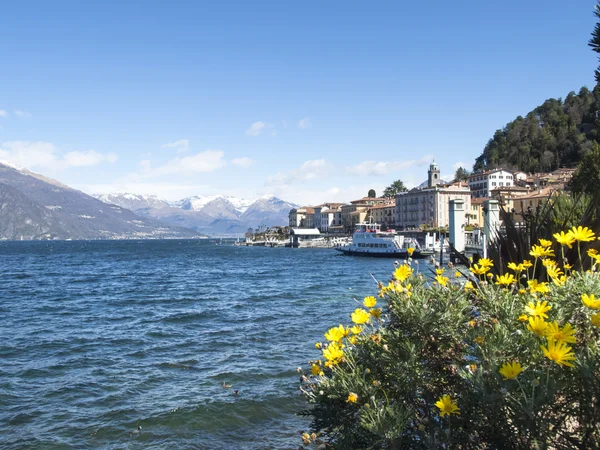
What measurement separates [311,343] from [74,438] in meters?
8.11

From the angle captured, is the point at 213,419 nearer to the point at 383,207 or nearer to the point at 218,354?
the point at 218,354

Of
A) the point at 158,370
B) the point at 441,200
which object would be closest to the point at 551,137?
the point at 441,200

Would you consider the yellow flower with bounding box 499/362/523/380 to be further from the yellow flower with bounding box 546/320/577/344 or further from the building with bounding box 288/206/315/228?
the building with bounding box 288/206/315/228

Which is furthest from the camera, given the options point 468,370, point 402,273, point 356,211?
point 356,211

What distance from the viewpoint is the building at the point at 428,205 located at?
11075 cm

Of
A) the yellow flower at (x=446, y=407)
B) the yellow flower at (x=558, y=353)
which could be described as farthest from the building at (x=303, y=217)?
the yellow flower at (x=558, y=353)

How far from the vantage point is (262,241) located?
16600 cm

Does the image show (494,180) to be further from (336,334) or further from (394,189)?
(336,334)

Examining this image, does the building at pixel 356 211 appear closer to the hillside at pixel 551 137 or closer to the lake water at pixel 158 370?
the hillside at pixel 551 137

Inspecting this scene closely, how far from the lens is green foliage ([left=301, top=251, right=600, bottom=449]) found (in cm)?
287

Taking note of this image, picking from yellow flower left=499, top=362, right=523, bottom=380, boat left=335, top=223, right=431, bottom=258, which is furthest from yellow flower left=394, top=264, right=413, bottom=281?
boat left=335, top=223, right=431, bottom=258

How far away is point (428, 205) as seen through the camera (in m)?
115

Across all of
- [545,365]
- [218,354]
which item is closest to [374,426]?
[545,365]

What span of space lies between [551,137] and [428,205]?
38305mm
